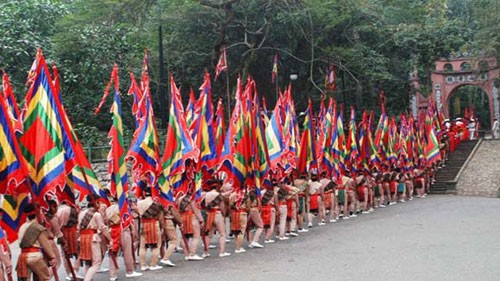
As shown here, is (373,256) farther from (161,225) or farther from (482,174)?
(482,174)

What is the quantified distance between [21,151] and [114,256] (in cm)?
239

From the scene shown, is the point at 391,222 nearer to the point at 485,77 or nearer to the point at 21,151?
the point at 21,151

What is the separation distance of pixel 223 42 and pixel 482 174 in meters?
13.0

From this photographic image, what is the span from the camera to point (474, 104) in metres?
50.3

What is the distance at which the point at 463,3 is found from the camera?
54.3m

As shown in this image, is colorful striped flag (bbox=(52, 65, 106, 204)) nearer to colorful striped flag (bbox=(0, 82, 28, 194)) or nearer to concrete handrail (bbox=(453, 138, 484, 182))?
colorful striped flag (bbox=(0, 82, 28, 194))

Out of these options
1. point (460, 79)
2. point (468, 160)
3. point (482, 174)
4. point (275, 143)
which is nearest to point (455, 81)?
point (460, 79)

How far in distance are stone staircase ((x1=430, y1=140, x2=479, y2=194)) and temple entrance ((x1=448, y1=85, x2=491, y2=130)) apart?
14859 mm

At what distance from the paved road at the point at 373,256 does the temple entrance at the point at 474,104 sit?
110 feet

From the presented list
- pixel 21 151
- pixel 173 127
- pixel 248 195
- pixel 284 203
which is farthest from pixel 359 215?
pixel 21 151

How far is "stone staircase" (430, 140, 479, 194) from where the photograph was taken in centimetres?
2905

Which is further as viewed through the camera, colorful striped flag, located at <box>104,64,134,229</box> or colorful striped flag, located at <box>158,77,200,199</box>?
colorful striped flag, located at <box>158,77,200,199</box>

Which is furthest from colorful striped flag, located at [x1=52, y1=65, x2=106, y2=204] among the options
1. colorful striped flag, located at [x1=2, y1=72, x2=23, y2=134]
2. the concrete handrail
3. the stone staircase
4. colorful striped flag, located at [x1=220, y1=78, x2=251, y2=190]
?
the concrete handrail

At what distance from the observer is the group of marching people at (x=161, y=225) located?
899 centimetres
